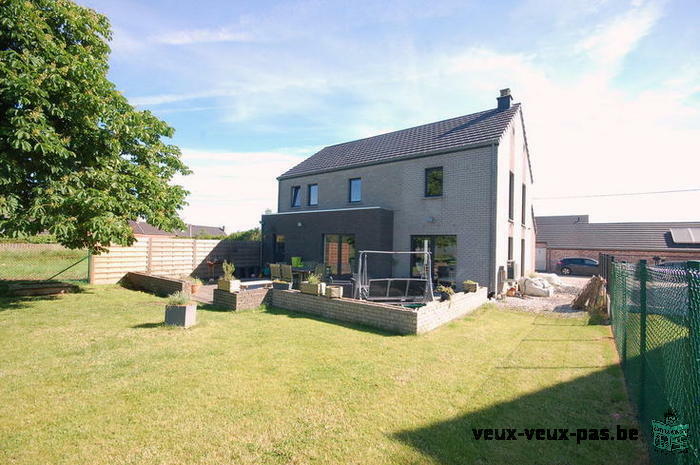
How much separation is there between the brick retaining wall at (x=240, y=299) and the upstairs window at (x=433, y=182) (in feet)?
27.6

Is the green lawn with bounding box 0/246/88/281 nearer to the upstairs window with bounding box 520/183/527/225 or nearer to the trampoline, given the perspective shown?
A: the trampoline

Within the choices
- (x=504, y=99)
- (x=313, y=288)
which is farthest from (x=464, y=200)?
(x=313, y=288)

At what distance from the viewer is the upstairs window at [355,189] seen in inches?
700

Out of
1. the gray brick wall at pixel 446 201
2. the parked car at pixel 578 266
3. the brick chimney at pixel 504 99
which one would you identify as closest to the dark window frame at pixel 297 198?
the gray brick wall at pixel 446 201

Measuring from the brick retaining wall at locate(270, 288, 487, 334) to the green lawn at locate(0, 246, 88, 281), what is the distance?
10419mm

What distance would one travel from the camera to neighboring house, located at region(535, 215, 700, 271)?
2870 centimetres

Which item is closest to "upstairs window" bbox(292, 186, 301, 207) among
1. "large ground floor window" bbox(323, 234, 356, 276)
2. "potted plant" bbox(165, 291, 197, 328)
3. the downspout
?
"large ground floor window" bbox(323, 234, 356, 276)

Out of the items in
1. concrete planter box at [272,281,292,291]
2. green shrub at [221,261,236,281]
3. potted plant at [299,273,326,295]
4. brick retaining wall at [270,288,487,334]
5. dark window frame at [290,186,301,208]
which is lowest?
brick retaining wall at [270,288,487,334]

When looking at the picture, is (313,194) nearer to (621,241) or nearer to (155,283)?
(155,283)

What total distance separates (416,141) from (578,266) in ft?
71.3

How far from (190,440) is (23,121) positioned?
8.29m

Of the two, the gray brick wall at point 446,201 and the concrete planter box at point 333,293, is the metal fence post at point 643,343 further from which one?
the gray brick wall at point 446,201

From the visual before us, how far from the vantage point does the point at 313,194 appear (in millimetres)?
20141

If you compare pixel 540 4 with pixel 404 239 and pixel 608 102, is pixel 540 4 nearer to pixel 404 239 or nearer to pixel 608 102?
pixel 608 102
